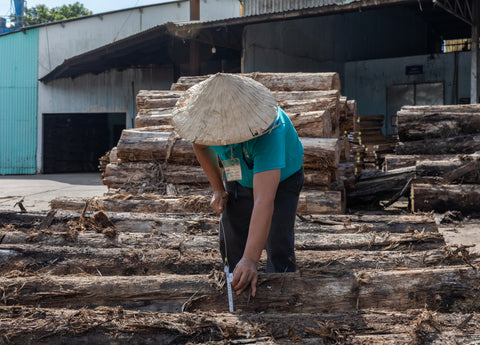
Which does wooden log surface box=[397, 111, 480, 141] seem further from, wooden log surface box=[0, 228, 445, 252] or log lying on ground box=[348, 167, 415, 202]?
wooden log surface box=[0, 228, 445, 252]

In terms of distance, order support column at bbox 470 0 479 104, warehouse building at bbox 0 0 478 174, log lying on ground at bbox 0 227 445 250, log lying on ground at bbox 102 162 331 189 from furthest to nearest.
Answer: warehouse building at bbox 0 0 478 174 → support column at bbox 470 0 479 104 → log lying on ground at bbox 102 162 331 189 → log lying on ground at bbox 0 227 445 250

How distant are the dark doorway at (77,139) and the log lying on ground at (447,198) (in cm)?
1720

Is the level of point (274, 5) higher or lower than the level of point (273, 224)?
higher

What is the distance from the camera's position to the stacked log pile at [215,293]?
2.52 m

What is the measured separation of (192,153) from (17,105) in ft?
53.6

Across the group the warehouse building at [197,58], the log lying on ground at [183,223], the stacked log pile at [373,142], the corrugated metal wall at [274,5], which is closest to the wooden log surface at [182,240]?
the log lying on ground at [183,223]

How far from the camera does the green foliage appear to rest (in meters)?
39.7

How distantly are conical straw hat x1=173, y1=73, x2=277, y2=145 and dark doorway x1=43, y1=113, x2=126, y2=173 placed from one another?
1941cm

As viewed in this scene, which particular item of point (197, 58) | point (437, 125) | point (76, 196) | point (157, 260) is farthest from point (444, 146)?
point (197, 58)

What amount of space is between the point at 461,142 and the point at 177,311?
6702 mm

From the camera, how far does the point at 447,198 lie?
727 cm

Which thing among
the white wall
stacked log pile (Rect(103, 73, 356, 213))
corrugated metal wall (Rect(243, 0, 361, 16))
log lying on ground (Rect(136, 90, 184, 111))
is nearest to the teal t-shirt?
stacked log pile (Rect(103, 73, 356, 213))

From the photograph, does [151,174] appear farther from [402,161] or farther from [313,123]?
[402,161]

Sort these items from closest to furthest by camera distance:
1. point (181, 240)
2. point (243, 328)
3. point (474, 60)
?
point (243, 328) → point (181, 240) → point (474, 60)
